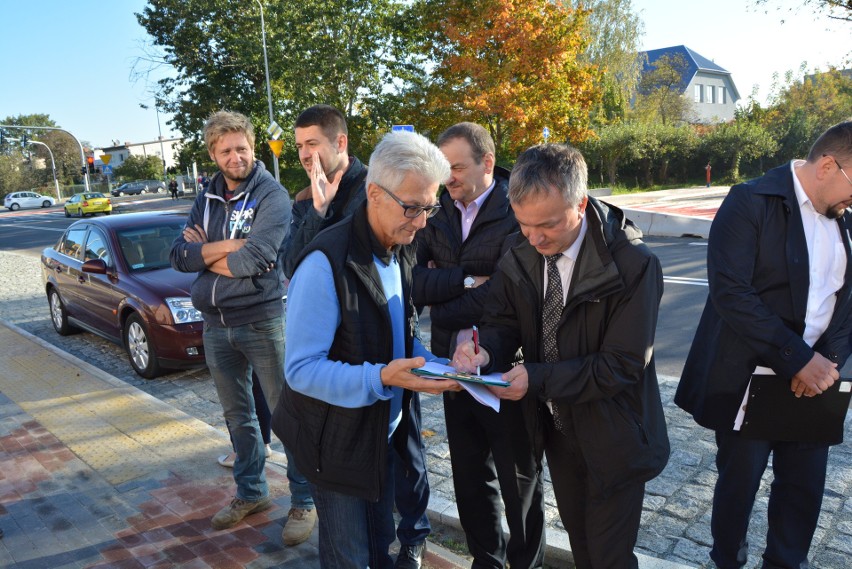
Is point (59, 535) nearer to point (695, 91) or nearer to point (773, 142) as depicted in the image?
point (773, 142)

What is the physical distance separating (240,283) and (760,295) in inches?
99.3

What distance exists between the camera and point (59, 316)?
890 centimetres

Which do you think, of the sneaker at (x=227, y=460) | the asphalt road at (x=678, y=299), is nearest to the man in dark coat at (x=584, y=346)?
the sneaker at (x=227, y=460)

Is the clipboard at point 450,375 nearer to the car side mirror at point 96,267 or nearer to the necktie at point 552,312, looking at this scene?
the necktie at point 552,312

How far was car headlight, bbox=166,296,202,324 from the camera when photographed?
21.3 ft

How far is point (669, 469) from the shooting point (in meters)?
4.08

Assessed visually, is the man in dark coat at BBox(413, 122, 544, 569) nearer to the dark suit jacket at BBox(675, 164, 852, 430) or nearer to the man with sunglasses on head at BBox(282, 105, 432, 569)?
the man with sunglasses on head at BBox(282, 105, 432, 569)

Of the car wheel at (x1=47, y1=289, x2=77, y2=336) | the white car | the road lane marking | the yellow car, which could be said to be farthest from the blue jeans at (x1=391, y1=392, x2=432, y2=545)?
the white car

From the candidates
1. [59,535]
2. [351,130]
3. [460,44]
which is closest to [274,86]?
[351,130]

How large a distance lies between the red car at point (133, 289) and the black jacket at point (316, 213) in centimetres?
345

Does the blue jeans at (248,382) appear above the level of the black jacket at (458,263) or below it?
below

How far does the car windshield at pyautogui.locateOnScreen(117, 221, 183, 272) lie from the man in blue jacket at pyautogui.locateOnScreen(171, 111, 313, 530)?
3.96 m

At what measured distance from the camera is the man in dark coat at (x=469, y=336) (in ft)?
9.53

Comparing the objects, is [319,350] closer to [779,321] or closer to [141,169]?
[779,321]
